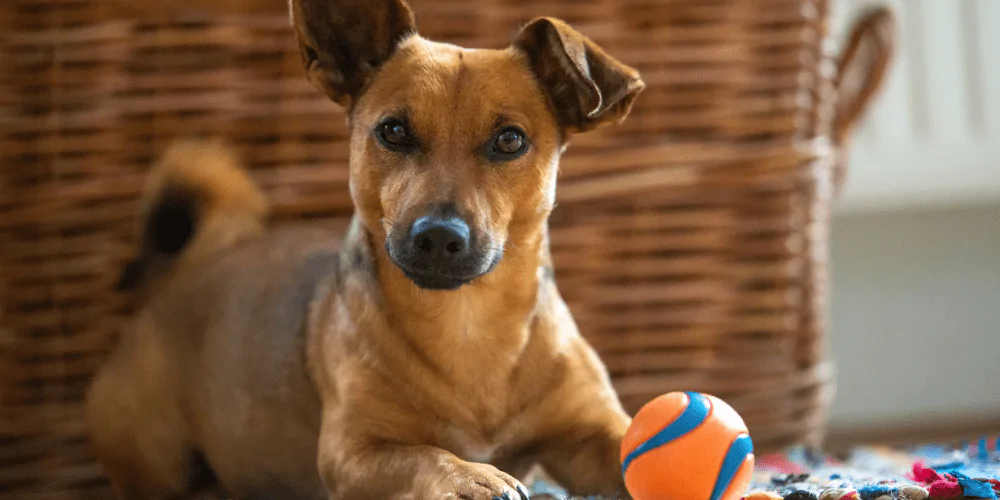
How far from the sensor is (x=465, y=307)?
4.68 feet

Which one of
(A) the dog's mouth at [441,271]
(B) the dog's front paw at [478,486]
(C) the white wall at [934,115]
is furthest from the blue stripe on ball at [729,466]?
(C) the white wall at [934,115]

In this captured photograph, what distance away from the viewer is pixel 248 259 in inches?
70.6

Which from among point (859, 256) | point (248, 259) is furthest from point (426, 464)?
point (859, 256)

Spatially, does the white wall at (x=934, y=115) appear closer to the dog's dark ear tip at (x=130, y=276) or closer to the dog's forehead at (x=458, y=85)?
the dog's forehead at (x=458, y=85)

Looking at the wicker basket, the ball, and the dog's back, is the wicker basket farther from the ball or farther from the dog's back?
the ball

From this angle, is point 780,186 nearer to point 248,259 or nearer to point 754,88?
point 754,88

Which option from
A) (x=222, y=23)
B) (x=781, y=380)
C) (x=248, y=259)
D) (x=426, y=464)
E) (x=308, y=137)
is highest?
(x=222, y=23)

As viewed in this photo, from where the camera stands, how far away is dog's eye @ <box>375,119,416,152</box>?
1.36m

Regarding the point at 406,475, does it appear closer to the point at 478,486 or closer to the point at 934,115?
the point at 478,486

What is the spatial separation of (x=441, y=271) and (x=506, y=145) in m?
0.23

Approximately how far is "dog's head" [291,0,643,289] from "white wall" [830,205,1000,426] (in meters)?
1.69

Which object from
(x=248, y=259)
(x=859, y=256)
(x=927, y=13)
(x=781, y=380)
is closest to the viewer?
(x=248, y=259)

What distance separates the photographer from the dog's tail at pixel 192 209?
1.83 metres

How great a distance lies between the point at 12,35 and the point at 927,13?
2.22 metres
